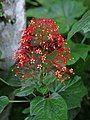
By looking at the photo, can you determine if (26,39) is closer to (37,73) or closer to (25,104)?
(37,73)

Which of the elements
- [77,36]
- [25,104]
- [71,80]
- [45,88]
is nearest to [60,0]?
[77,36]

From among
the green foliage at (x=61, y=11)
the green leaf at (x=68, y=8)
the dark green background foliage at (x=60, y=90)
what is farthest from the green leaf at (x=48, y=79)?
the green leaf at (x=68, y=8)

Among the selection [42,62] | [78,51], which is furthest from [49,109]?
[78,51]

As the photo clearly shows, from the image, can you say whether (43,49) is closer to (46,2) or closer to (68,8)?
(68,8)

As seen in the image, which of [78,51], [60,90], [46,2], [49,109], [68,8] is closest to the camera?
[49,109]

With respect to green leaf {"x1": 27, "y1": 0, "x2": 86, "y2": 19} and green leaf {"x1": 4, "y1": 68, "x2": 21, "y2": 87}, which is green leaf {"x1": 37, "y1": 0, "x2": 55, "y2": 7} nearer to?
green leaf {"x1": 27, "y1": 0, "x2": 86, "y2": 19}

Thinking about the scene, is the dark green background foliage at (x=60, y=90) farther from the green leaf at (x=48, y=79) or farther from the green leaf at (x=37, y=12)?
the green leaf at (x=37, y=12)
